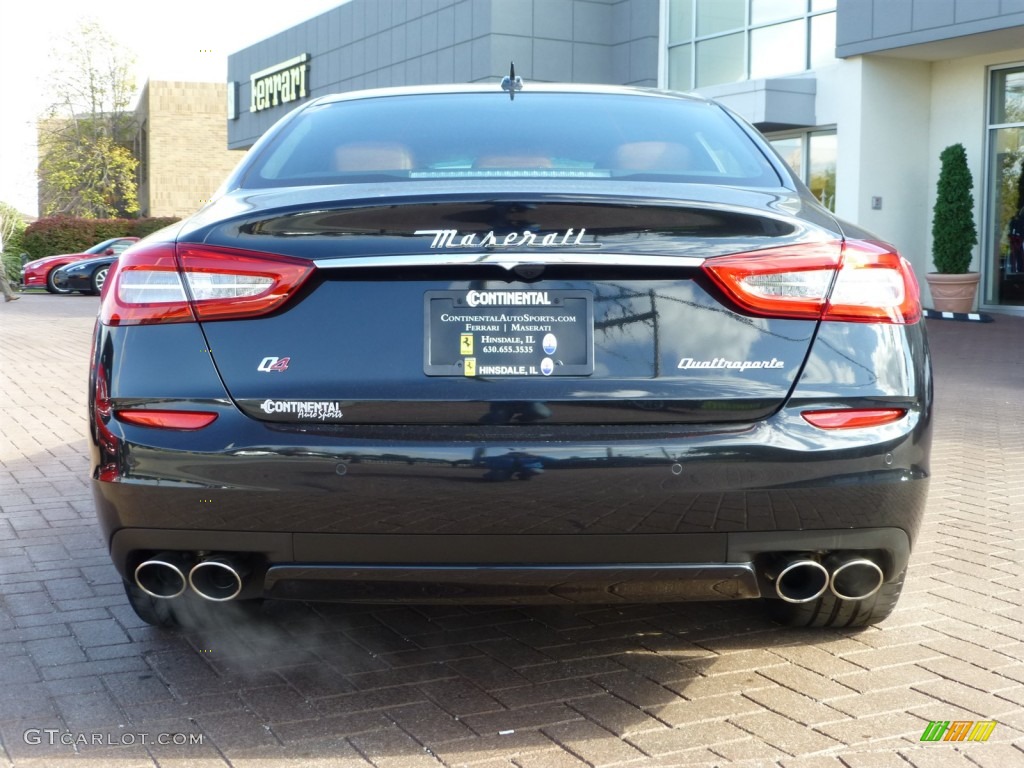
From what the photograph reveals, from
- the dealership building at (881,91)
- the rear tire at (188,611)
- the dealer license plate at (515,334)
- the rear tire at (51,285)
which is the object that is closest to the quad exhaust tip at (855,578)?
the dealer license plate at (515,334)

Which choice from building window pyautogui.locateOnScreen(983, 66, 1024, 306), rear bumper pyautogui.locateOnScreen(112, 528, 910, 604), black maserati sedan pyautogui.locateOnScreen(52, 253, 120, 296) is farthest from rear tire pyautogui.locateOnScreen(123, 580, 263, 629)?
black maserati sedan pyautogui.locateOnScreen(52, 253, 120, 296)

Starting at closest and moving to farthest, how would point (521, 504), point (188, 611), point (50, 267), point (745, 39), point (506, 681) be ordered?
point (521, 504) < point (506, 681) < point (188, 611) < point (745, 39) < point (50, 267)

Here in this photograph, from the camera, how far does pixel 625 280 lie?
8.90 feet

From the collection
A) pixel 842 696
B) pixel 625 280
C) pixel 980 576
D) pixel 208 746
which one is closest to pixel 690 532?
pixel 625 280

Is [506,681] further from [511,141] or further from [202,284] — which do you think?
[511,141]

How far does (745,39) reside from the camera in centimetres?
2188

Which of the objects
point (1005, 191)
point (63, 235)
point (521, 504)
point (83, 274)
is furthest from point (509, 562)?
point (63, 235)

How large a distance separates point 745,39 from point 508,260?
20.5m

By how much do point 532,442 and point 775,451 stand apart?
0.53 m

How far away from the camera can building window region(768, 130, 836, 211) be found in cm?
2064

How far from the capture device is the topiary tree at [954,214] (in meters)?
18.8

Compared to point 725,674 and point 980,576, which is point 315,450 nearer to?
point 725,674

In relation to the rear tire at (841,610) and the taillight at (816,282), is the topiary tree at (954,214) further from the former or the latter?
the taillight at (816,282)

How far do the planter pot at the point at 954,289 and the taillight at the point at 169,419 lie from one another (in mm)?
17888
